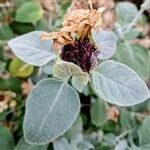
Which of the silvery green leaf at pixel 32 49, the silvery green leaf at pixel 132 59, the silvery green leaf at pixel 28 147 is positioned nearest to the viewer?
the silvery green leaf at pixel 32 49

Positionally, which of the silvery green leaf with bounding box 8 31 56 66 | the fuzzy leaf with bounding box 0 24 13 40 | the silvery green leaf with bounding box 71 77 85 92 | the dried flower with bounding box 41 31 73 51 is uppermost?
the dried flower with bounding box 41 31 73 51

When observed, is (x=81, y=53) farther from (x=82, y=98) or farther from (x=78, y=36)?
(x=82, y=98)

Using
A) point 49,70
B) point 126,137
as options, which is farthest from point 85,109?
point 49,70

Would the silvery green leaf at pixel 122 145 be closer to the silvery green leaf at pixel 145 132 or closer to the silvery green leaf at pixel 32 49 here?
the silvery green leaf at pixel 145 132

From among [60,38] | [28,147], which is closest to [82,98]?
[28,147]

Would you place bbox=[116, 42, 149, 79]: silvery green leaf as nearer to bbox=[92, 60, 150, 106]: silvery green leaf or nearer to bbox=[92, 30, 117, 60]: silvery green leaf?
bbox=[92, 30, 117, 60]: silvery green leaf

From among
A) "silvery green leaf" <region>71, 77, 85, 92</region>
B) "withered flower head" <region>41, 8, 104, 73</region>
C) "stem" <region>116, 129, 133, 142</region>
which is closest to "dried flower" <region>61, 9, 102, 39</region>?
"withered flower head" <region>41, 8, 104, 73</region>

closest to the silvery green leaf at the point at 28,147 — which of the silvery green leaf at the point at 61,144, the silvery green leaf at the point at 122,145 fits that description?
the silvery green leaf at the point at 61,144
